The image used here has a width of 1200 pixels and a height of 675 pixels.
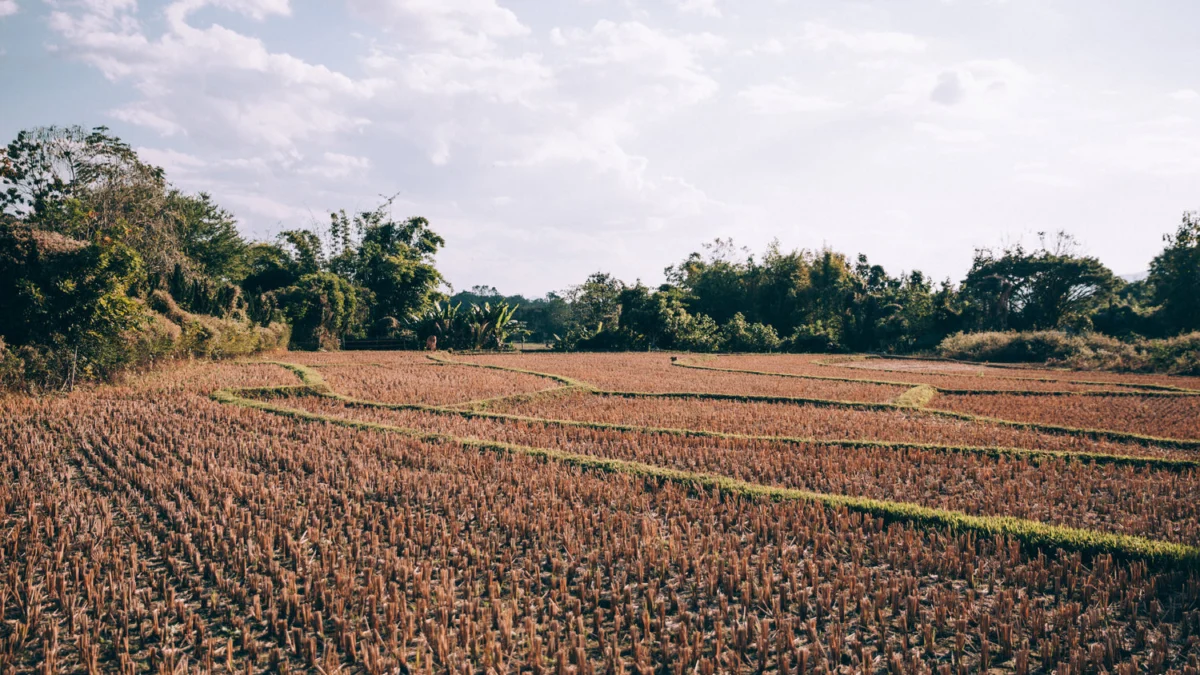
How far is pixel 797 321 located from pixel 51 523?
1481 inches

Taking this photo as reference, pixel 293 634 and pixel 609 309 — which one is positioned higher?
pixel 609 309

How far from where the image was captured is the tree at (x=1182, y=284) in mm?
27469

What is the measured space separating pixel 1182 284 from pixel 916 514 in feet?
110

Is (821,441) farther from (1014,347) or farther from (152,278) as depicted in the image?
(1014,347)

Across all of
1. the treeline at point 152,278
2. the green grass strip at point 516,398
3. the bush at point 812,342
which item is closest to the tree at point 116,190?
the treeline at point 152,278

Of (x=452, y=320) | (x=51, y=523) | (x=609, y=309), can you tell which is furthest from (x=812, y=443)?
(x=609, y=309)

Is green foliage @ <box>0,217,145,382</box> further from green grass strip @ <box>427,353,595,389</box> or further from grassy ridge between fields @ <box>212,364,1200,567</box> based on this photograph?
green grass strip @ <box>427,353,595,389</box>

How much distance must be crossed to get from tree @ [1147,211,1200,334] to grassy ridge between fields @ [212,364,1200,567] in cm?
3175

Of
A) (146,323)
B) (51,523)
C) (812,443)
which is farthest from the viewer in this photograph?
(146,323)

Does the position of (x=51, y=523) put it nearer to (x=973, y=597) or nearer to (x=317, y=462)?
(x=317, y=462)

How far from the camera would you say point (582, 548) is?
171 inches

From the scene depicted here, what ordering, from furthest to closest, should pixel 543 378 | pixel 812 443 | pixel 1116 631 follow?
pixel 543 378
pixel 812 443
pixel 1116 631

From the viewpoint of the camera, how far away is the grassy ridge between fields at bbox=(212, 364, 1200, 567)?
4.05 meters

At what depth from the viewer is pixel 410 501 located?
545cm
